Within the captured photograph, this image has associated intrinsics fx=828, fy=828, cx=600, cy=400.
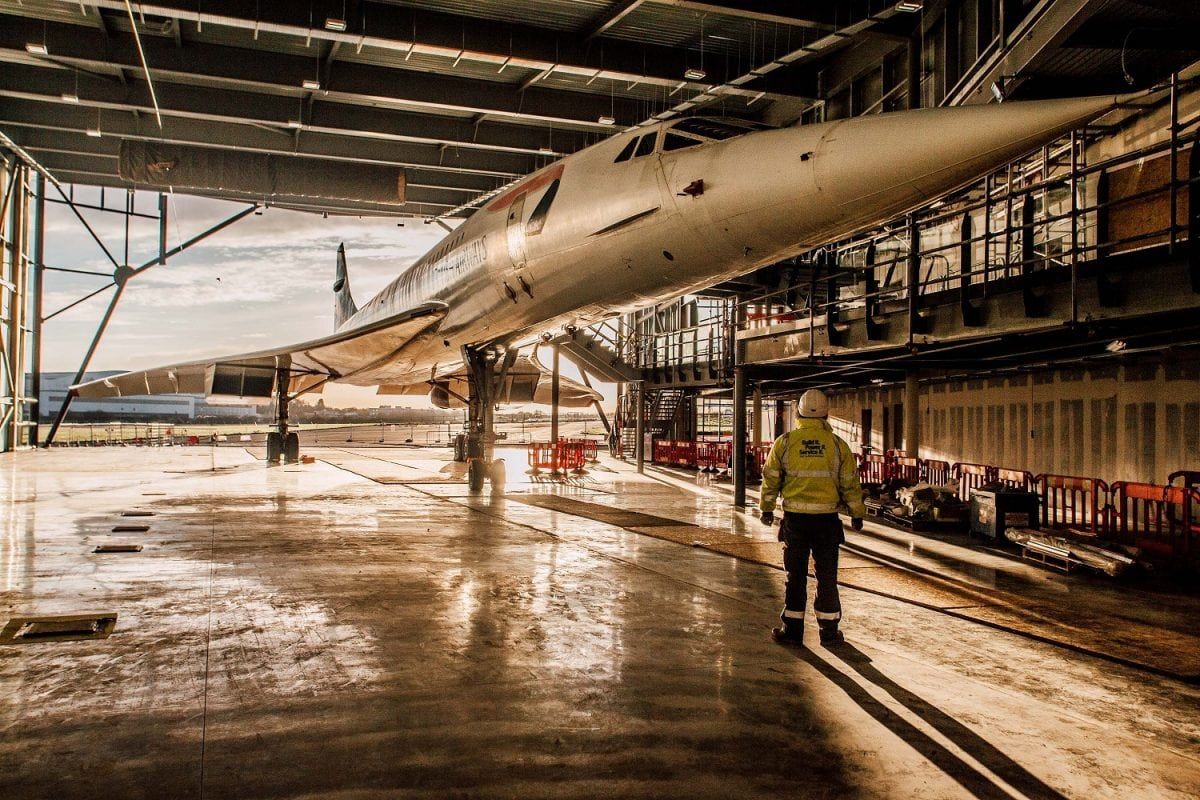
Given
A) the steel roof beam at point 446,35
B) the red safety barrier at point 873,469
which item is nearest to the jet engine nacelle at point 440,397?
the steel roof beam at point 446,35

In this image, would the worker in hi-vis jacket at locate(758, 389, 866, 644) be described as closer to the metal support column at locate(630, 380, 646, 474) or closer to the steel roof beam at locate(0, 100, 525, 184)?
the metal support column at locate(630, 380, 646, 474)

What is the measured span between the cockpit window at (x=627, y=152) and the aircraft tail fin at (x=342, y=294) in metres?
19.5

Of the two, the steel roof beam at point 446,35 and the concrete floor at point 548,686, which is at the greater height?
the steel roof beam at point 446,35

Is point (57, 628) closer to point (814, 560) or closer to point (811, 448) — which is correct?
point (814, 560)

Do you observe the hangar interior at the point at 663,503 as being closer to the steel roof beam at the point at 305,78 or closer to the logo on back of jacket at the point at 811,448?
the steel roof beam at the point at 305,78

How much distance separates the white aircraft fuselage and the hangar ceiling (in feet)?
13.0

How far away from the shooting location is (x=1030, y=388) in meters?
13.3

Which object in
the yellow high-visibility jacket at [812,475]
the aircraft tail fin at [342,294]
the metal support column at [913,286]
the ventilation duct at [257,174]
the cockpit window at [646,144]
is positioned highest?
the ventilation duct at [257,174]

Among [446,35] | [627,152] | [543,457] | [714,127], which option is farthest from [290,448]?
[714,127]

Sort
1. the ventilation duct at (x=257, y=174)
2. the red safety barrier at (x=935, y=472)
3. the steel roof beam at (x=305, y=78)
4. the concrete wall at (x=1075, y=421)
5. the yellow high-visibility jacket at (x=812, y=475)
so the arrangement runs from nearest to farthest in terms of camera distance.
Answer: the yellow high-visibility jacket at (x=812, y=475)
the concrete wall at (x=1075, y=421)
the red safety barrier at (x=935, y=472)
the steel roof beam at (x=305, y=78)
the ventilation duct at (x=257, y=174)

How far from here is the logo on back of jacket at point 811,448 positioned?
5164 millimetres

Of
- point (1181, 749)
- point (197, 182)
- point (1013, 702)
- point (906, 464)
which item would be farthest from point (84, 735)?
point (197, 182)

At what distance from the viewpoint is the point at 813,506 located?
5098 millimetres

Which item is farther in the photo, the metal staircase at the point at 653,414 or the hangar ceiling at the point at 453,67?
the metal staircase at the point at 653,414
